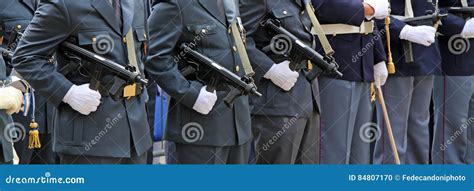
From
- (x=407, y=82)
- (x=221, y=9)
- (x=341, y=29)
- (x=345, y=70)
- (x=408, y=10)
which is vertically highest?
(x=221, y=9)

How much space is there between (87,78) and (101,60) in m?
0.15

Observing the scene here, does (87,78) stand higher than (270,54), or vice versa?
(87,78)

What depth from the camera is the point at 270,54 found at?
531 centimetres

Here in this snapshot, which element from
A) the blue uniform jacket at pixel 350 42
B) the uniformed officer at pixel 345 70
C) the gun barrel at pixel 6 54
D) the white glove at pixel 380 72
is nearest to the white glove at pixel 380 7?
the uniformed officer at pixel 345 70

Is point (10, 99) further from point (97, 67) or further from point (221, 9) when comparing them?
point (221, 9)

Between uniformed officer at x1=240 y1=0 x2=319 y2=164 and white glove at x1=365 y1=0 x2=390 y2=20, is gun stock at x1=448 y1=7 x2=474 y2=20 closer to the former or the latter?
white glove at x1=365 y1=0 x2=390 y2=20

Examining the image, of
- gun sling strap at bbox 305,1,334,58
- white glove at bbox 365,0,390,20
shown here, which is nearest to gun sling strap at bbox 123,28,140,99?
gun sling strap at bbox 305,1,334,58

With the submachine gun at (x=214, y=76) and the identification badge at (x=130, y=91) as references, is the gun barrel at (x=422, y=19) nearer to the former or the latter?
the submachine gun at (x=214, y=76)

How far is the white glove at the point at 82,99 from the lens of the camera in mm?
4301

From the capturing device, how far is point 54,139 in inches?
176

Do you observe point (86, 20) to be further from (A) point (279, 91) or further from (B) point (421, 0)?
(B) point (421, 0)

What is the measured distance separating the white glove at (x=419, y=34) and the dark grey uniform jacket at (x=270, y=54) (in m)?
1.07

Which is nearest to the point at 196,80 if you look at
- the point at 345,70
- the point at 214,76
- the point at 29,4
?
the point at 214,76

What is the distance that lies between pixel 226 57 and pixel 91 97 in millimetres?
837
